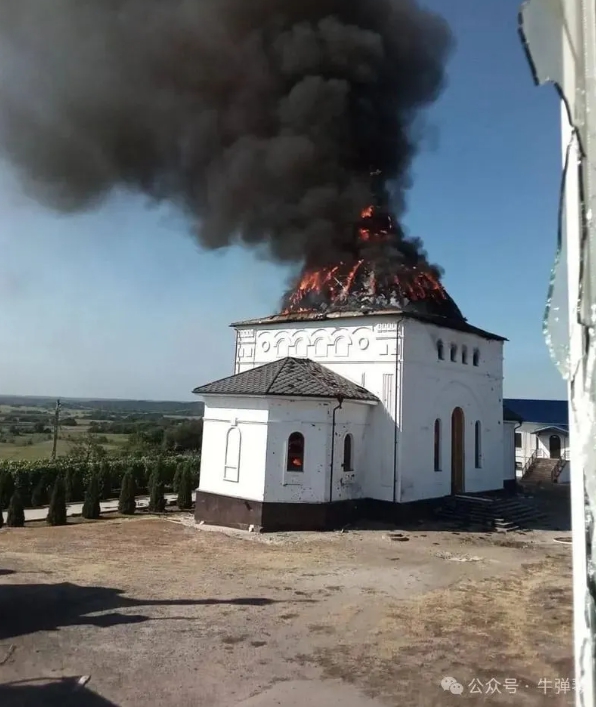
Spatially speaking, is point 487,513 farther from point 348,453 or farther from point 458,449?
point 348,453

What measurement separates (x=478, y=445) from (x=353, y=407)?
20.3ft

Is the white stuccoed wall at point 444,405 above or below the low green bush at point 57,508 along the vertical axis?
A: above

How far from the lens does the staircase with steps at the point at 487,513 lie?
55.6ft

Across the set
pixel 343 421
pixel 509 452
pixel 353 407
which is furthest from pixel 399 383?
pixel 509 452

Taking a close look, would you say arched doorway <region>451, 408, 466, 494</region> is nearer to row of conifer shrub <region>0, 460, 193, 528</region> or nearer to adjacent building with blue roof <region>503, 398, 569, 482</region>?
row of conifer shrub <region>0, 460, 193, 528</region>

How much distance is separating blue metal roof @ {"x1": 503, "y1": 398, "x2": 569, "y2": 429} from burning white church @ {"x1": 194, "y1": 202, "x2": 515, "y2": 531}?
59.1ft

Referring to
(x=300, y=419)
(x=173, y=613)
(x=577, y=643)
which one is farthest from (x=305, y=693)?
(x=300, y=419)

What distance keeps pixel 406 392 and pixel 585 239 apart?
16.4m

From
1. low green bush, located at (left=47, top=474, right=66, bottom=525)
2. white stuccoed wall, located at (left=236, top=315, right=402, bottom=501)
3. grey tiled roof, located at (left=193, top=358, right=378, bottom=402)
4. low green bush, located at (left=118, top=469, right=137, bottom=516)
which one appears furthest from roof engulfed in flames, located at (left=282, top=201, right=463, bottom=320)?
low green bush, located at (left=47, top=474, right=66, bottom=525)

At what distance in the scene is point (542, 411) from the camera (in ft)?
133

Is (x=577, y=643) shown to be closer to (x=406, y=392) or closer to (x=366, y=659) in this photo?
(x=366, y=659)

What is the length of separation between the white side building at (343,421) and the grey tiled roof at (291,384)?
0.04 metres

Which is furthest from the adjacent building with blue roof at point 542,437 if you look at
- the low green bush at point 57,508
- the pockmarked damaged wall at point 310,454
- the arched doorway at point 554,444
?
the low green bush at point 57,508

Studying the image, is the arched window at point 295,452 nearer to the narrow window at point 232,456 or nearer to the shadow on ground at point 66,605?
the narrow window at point 232,456
